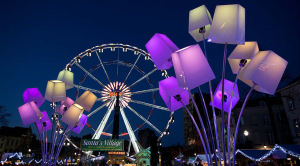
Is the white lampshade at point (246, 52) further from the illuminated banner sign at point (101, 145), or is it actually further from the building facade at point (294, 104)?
the building facade at point (294, 104)

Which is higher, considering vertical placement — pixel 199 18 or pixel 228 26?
pixel 199 18

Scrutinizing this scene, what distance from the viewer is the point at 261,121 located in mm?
25203

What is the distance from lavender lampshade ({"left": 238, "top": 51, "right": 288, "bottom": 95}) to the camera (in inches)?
195

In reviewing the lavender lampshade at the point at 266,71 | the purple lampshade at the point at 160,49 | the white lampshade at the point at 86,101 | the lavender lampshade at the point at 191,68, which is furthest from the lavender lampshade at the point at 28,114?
the lavender lampshade at the point at 266,71

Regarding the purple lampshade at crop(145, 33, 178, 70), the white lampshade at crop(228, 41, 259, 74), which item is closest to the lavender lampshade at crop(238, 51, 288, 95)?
the white lampshade at crop(228, 41, 259, 74)

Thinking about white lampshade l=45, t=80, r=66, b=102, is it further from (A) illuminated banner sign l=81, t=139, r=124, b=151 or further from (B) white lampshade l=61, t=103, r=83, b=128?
(A) illuminated banner sign l=81, t=139, r=124, b=151

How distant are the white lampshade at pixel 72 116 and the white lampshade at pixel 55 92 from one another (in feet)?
2.69

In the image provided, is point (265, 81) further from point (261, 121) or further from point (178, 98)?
point (261, 121)

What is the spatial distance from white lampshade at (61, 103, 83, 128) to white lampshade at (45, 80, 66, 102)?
2.69 feet

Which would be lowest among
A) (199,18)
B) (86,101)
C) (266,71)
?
(266,71)

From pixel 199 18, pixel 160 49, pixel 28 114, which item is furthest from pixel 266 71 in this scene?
pixel 28 114

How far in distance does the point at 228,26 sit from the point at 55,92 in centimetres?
858

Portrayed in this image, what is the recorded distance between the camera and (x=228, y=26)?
16.6ft

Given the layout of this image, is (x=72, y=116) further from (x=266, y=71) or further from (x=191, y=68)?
(x=266, y=71)
